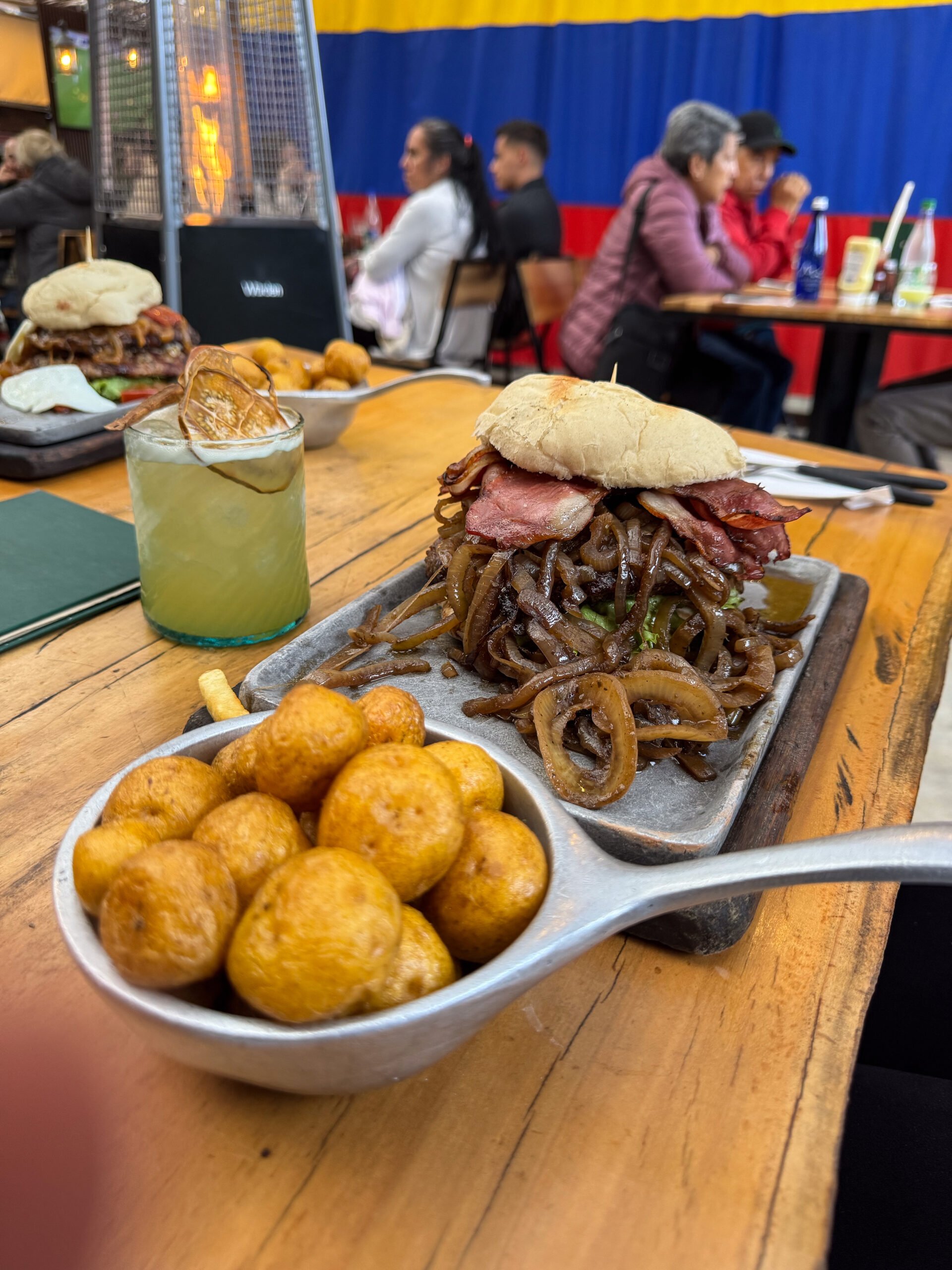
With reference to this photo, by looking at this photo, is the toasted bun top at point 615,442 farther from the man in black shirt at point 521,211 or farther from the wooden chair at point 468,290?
the man in black shirt at point 521,211

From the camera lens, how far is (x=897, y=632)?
1.32 m

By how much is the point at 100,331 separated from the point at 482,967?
1846 millimetres

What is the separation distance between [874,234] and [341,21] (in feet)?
16.7

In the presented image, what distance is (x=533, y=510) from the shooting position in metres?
1.06

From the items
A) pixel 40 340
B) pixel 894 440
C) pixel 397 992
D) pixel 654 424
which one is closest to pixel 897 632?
pixel 654 424

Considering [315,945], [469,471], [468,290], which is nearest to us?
[315,945]

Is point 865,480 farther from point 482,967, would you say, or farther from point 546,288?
point 546,288

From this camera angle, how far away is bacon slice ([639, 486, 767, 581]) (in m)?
1.07

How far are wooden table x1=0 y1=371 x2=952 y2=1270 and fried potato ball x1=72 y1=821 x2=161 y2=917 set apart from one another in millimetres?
170

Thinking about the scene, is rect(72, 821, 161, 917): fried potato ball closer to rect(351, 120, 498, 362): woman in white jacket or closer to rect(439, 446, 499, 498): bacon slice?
rect(439, 446, 499, 498): bacon slice

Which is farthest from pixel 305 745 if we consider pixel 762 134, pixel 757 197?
pixel 757 197

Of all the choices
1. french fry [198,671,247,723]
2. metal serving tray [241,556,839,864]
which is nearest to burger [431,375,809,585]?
metal serving tray [241,556,839,864]

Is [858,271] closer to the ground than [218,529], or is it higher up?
higher up

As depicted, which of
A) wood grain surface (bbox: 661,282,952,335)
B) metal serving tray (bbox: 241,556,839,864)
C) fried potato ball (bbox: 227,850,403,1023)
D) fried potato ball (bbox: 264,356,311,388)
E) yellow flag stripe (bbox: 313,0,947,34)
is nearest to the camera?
fried potato ball (bbox: 227,850,403,1023)
